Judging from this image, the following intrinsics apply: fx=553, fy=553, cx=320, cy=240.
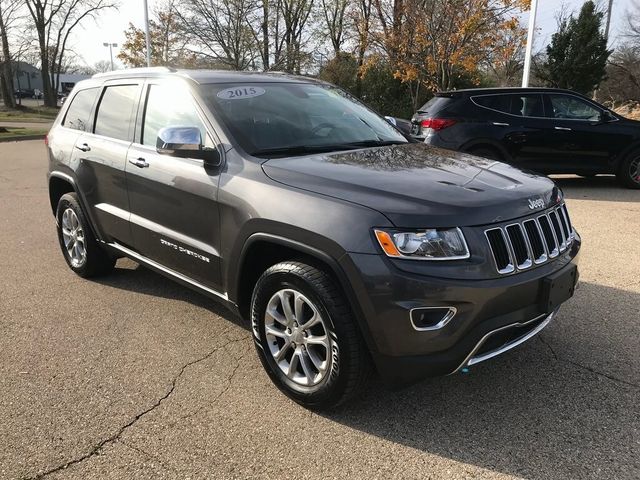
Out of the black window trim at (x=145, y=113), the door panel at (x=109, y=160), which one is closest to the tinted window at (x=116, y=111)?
the door panel at (x=109, y=160)

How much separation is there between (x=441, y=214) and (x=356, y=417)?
1.17m

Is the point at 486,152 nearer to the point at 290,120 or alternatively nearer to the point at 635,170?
the point at 635,170

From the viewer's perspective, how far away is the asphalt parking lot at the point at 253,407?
254 cm

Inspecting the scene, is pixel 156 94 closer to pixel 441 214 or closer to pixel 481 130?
pixel 441 214

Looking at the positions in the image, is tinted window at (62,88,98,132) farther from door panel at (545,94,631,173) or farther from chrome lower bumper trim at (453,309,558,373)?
door panel at (545,94,631,173)

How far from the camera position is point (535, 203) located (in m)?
2.86

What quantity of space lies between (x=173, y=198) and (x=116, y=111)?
131 cm

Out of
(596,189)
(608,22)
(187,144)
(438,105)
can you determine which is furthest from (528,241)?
(608,22)

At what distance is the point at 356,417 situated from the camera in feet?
9.48

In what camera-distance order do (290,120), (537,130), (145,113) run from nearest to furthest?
(290,120) → (145,113) → (537,130)

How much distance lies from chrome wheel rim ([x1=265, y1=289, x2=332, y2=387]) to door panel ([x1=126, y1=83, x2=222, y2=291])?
0.52 m

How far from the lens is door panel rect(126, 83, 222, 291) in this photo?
333 cm

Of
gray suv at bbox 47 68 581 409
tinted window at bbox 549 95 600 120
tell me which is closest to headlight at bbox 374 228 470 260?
gray suv at bbox 47 68 581 409

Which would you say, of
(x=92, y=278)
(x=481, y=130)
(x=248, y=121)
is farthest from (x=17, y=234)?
(x=481, y=130)
